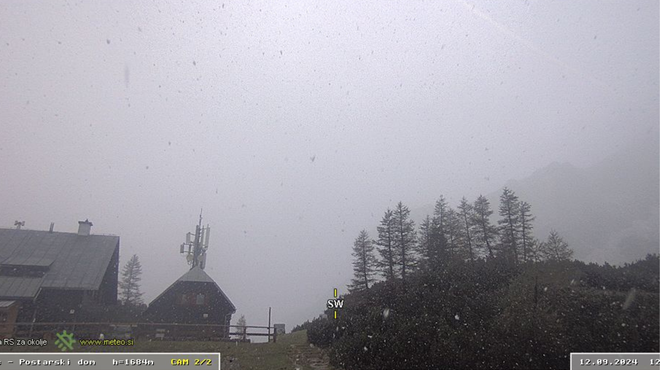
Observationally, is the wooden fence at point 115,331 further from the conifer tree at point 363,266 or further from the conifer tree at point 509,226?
the conifer tree at point 509,226

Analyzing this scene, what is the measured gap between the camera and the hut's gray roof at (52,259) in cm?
2998

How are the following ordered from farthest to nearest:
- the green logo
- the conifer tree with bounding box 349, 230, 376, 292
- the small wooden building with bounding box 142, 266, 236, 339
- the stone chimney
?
the conifer tree with bounding box 349, 230, 376, 292, the stone chimney, the small wooden building with bounding box 142, 266, 236, 339, the green logo

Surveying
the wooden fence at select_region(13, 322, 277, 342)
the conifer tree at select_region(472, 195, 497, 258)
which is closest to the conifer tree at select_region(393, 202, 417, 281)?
the conifer tree at select_region(472, 195, 497, 258)

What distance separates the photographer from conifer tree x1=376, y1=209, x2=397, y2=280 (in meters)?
39.7

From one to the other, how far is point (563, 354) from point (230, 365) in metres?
12.7

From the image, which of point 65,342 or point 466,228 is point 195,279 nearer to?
point 65,342

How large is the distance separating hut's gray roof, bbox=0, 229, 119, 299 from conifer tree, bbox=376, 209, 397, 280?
27.9 meters

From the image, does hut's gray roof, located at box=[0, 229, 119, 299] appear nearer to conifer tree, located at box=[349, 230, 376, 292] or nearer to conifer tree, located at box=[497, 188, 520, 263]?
conifer tree, located at box=[349, 230, 376, 292]

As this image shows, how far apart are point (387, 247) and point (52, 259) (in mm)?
32935

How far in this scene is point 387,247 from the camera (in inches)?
1617

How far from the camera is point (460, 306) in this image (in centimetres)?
1828

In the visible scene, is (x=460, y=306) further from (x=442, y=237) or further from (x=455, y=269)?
(x=442, y=237)

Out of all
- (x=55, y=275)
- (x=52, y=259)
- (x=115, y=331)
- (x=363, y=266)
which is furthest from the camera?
(x=363, y=266)

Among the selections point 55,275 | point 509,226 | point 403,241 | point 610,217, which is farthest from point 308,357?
point 610,217
